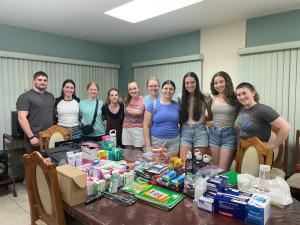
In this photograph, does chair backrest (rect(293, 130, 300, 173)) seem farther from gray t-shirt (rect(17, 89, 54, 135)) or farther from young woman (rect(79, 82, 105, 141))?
gray t-shirt (rect(17, 89, 54, 135))

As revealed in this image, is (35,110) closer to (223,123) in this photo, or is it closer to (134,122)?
(134,122)

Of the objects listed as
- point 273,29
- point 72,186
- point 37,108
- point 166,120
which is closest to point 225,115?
point 166,120

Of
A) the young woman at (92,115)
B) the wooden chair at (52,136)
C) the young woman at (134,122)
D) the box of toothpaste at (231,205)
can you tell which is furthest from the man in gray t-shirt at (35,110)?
the box of toothpaste at (231,205)

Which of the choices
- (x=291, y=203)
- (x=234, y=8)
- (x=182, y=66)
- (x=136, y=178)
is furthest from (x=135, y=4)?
(x=291, y=203)

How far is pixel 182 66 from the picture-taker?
407cm

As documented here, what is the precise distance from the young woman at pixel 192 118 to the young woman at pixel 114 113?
889 mm

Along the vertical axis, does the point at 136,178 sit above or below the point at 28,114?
below

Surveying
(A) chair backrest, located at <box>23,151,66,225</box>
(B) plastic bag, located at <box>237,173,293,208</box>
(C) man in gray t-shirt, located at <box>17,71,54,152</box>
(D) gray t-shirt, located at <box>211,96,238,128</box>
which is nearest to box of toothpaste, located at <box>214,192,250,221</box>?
(B) plastic bag, located at <box>237,173,293,208</box>

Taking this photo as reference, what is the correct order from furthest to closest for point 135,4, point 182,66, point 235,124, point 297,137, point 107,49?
1. point 107,49
2. point 182,66
3. point 297,137
4. point 135,4
5. point 235,124

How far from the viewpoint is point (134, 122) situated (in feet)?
9.16

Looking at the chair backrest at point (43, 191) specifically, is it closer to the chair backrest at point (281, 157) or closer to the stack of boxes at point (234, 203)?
the stack of boxes at point (234, 203)

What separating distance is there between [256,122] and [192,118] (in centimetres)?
60

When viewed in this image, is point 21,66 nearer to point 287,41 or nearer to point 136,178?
point 136,178

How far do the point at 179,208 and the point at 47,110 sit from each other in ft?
7.70
